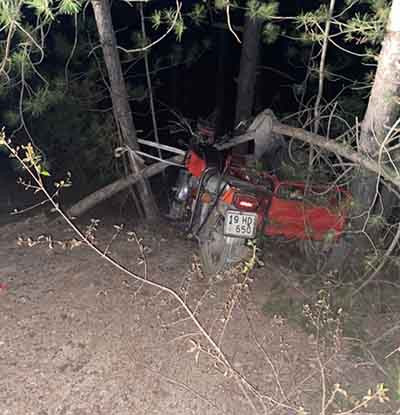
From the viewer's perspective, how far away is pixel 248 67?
23.7ft

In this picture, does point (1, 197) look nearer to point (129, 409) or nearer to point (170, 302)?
point (170, 302)

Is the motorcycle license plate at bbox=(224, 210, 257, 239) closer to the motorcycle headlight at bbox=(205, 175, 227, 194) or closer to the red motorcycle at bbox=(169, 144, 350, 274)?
the red motorcycle at bbox=(169, 144, 350, 274)

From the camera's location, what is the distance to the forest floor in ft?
9.56

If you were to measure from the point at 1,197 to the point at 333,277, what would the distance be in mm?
5390

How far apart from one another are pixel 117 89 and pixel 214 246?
6.44 feet

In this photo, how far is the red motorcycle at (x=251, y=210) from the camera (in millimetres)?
3967

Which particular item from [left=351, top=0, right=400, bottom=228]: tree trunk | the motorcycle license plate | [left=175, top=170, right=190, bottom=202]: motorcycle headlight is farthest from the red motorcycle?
[left=175, top=170, right=190, bottom=202]: motorcycle headlight

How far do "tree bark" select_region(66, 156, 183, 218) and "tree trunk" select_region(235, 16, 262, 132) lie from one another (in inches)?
81.6

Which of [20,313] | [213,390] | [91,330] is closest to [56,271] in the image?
[20,313]

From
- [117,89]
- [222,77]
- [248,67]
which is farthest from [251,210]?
[222,77]

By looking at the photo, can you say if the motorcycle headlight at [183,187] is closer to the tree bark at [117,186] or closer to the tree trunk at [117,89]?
the tree bark at [117,186]

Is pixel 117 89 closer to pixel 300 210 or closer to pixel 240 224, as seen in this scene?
pixel 240 224

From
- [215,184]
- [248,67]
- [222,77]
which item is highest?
[248,67]

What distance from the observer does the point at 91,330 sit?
3.50m
